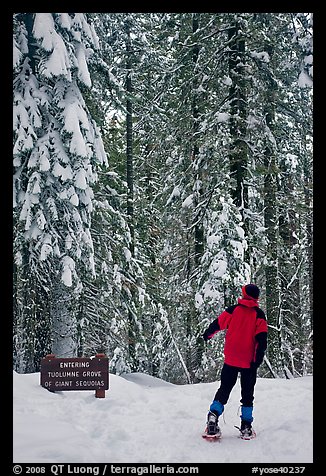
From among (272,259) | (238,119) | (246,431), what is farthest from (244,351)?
(272,259)

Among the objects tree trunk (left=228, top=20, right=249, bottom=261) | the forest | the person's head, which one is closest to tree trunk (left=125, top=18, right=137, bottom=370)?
the forest

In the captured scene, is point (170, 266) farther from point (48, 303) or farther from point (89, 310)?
point (48, 303)

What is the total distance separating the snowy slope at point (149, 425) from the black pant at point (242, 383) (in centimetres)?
57

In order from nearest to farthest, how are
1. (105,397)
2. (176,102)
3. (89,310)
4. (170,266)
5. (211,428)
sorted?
1. (211,428)
2. (105,397)
3. (89,310)
4. (176,102)
5. (170,266)

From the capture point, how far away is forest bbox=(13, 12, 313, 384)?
31.4ft

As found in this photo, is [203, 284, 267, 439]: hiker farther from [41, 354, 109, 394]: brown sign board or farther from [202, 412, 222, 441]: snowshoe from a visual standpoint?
[41, 354, 109, 394]: brown sign board

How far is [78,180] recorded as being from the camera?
9.67 m

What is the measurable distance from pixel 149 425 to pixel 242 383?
1.74 m

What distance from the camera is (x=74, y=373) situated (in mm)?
8164

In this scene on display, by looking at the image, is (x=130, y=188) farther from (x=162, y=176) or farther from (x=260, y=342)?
(x=260, y=342)

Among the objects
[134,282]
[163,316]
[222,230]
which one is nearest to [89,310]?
[134,282]

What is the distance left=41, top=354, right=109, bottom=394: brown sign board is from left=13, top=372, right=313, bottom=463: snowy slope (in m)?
0.20
